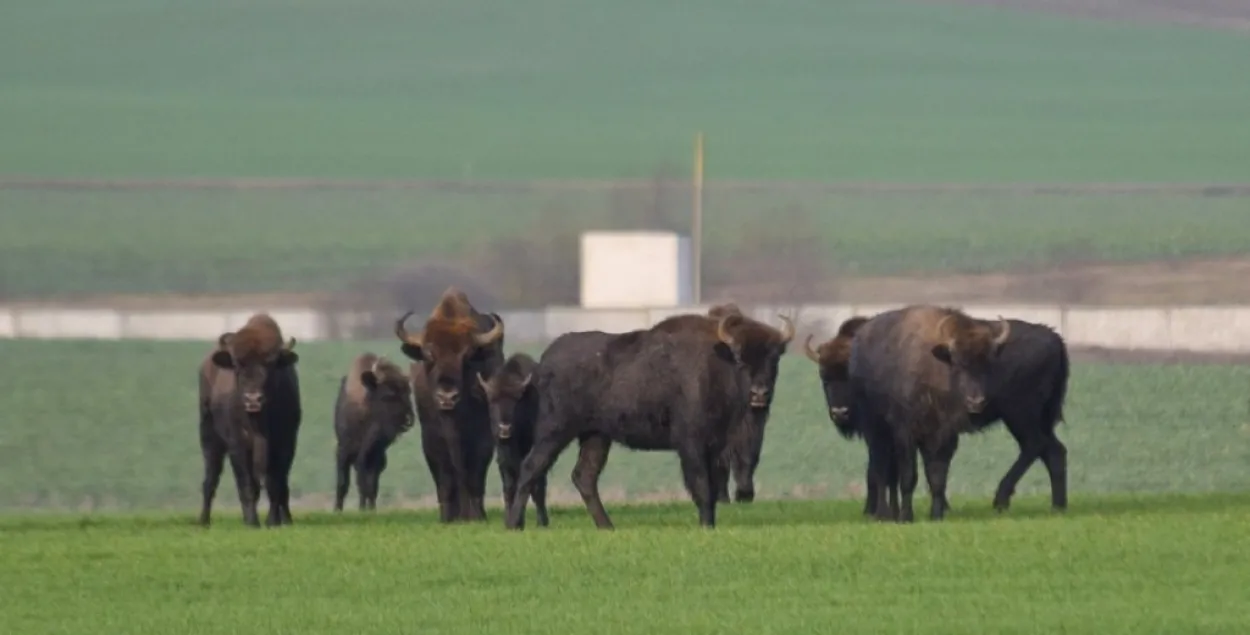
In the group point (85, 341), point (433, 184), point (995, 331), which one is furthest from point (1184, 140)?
point (995, 331)

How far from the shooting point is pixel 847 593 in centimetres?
1536

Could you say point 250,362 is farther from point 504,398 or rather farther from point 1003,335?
point 1003,335

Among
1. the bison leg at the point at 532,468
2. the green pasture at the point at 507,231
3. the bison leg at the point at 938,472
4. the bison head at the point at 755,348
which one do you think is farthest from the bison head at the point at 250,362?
the green pasture at the point at 507,231

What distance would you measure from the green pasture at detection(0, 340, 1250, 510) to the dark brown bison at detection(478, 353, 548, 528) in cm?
374

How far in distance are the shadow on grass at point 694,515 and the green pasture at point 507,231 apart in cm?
3328

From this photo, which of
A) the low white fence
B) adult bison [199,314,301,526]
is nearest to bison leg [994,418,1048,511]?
adult bison [199,314,301,526]

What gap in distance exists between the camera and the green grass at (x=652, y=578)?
14.4m

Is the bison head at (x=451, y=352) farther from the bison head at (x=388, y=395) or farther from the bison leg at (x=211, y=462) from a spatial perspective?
the bison head at (x=388, y=395)

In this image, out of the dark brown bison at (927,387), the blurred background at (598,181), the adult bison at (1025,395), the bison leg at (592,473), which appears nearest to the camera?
the bison leg at (592,473)

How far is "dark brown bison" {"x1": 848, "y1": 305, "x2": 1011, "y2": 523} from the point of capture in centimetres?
2030

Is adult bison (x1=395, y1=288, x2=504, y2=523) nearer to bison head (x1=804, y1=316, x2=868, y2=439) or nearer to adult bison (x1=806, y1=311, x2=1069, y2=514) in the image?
bison head (x1=804, y1=316, x2=868, y2=439)

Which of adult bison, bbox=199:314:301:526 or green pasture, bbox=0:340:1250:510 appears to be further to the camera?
green pasture, bbox=0:340:1250:510

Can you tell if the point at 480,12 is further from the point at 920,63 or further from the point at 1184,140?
the point at 1184,140

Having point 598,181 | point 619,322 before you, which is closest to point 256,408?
point 619,322
